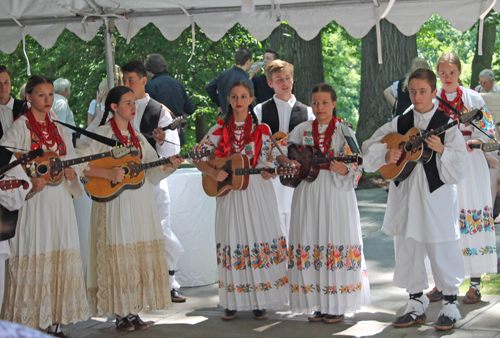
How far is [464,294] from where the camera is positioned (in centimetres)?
563

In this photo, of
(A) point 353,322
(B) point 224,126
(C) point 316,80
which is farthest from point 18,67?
(A) point 353,322

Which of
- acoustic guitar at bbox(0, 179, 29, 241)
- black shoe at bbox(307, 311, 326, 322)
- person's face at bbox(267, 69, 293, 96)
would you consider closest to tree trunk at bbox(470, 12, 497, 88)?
person's face at bbox(267, 69, 293, 96)

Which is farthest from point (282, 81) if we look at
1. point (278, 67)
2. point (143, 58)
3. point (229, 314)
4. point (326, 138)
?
point (143, 58)

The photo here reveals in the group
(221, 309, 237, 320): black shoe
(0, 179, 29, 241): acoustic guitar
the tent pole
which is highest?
the tent pole

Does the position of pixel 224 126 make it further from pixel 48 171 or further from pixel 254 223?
pixel 48 171

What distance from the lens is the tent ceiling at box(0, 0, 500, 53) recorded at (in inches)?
217

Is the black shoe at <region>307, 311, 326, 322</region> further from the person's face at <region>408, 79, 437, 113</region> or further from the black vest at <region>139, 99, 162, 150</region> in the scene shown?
the black vest at <region>139, 99, 162, 150</region>

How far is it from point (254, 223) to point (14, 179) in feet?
6.55

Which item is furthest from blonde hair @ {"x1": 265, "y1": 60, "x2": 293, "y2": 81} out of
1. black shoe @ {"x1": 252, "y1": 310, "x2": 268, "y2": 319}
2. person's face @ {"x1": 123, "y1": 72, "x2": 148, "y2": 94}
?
black shoe @ {"x1": 252, "y1": 310, "x2": 268, "y2": 319}

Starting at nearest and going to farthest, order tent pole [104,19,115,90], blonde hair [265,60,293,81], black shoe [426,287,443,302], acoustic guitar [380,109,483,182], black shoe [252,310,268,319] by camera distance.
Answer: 1. acoustic guitar [380,109,483,182]
2. black shoe [252,310,268,319]
3. black shoe [426,287,443,302]
4. blonde hair [265,60,293,81]
5. tent pole [104,19,115,90]

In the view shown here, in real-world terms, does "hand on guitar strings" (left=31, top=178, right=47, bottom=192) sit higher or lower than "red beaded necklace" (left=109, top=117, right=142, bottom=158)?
lower

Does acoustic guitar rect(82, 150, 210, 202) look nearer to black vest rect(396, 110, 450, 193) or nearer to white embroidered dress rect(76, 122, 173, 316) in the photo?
white embroidered dress rect(76, 122, 173, 316)

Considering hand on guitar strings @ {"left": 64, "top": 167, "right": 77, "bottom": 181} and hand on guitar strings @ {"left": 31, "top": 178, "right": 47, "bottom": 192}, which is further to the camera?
hand on guitar strings @ {"left": 64, "top": 167, "right": 77, "bottom": 181}

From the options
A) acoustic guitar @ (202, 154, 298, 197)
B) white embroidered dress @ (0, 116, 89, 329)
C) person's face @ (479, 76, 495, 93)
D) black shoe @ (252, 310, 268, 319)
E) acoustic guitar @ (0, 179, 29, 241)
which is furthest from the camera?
person's face @ (479, 76, 495, 93)
